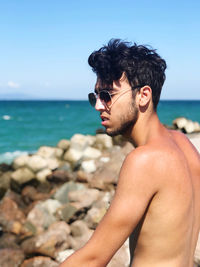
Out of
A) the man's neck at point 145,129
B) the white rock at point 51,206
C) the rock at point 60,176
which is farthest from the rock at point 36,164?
the man's neck at point 145,129

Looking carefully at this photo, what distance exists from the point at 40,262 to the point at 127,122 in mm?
4490

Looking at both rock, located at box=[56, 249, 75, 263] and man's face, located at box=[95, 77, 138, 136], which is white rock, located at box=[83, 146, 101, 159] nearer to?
rock, located at box=[56, 249, 75, 263]

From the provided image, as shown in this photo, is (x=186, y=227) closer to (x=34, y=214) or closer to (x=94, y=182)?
(x=34, y=214)

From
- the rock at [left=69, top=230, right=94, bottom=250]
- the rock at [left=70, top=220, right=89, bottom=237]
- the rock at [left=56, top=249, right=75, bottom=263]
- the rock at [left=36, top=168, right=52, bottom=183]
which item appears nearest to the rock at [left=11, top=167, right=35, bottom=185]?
the rock at [left=36, top=168, right=52, bottom=183]

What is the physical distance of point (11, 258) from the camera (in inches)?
247

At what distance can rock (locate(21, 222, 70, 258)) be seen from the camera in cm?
626

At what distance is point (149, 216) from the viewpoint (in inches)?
81.4

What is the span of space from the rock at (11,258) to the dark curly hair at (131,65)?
4674mm

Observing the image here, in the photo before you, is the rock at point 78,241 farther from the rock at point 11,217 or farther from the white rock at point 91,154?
the white rock at point 91,154

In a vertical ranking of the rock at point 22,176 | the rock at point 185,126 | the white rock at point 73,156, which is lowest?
the rock at point 185,126

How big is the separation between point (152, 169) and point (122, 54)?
0.71 meters

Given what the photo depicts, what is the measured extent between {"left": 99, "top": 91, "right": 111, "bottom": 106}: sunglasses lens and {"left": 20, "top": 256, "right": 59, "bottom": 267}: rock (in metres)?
4.27

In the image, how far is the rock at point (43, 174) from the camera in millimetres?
11352

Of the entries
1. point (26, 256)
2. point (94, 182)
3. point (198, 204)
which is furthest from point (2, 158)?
point (198, 204)
